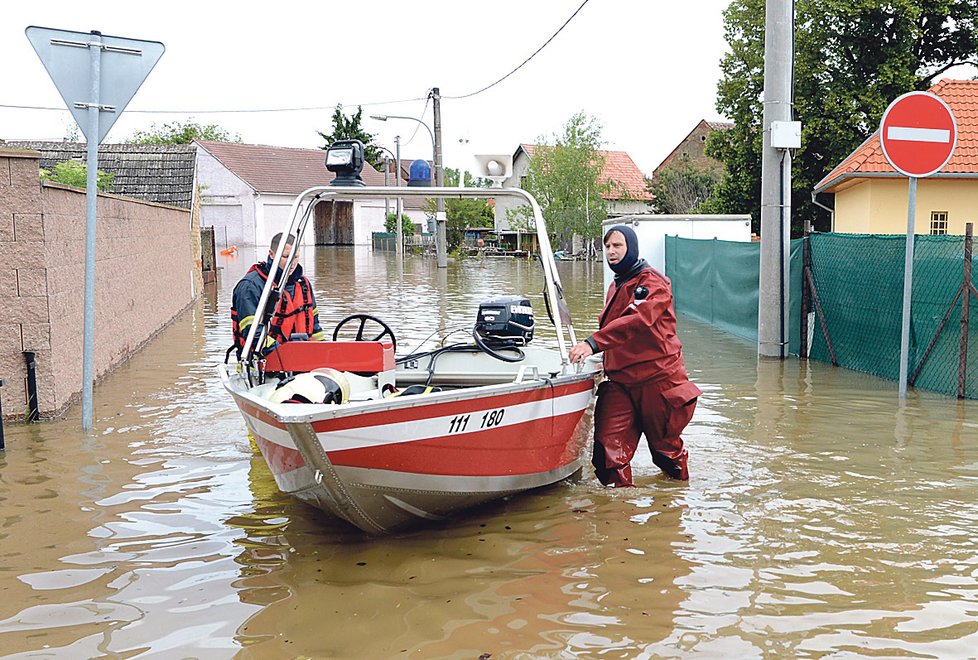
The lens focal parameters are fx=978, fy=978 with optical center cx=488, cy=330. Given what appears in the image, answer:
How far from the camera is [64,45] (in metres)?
7.79

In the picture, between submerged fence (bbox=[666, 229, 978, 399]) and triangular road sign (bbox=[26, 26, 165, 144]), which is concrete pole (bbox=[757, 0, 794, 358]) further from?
triangular road sign (bbox=[26, 26, 165, 144])

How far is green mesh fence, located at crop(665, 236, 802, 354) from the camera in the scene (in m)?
13.4

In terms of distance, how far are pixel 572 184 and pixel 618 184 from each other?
24.9ft

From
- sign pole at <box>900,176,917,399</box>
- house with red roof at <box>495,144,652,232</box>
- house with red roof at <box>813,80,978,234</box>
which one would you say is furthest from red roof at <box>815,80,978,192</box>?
house with red roof at <box>495,144,652,232</box>

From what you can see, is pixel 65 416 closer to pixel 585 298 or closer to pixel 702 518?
pixel 702 518

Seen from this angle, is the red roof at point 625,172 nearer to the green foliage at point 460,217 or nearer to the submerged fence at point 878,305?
the green foliage at point 460,217

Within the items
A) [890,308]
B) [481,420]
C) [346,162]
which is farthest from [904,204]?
[481,420]

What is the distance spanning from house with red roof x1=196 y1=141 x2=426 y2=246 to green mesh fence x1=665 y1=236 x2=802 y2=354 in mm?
42118

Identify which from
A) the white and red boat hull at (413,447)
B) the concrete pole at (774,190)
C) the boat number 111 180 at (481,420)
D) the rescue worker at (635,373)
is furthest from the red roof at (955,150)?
the boat number 111 180 at (481,420)

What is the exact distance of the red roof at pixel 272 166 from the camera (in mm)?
63219

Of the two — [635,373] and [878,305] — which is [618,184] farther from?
[635,373]

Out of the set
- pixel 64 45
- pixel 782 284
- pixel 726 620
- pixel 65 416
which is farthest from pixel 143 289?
pixel 726 620

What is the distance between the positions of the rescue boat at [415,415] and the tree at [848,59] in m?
29.1

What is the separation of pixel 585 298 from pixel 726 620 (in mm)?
19130
